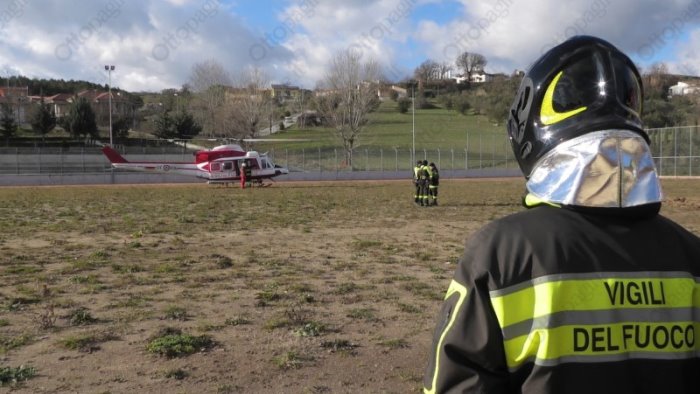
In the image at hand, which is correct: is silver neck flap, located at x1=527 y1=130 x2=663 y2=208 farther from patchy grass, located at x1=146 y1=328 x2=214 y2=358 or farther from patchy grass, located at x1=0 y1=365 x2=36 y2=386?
patchy grass, located at x1=0 y1=365 x2=36 y2=386

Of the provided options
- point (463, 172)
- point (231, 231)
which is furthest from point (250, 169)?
point (463, 172)

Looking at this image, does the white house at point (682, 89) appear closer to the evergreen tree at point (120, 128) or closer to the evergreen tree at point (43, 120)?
the evergreen tree at point (120, 128)

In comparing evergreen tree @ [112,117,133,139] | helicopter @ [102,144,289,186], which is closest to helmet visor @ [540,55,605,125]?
helicopter @ [102,144,289,186]

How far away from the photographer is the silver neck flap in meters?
1.44

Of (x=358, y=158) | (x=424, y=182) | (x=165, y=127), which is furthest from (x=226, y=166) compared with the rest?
(x=165, y=127)

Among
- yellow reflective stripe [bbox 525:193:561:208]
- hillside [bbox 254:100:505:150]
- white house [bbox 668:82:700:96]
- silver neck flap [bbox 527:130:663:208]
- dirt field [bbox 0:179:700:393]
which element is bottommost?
dirt field [bbox 0:179:700:393]

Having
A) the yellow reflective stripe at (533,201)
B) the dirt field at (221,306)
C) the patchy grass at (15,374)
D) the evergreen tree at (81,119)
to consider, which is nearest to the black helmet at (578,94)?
the yellow reflective stripe at (533,201)

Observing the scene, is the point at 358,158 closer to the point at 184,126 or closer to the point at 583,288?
the point at 184,126

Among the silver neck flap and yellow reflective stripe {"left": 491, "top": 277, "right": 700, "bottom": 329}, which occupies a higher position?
the silver neck flap

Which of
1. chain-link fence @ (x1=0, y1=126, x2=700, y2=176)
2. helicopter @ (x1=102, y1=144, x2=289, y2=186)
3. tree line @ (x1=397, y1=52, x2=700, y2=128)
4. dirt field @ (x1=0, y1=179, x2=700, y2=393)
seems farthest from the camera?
tree line @ (x1=397, y1=52, x2=700, y2=128)

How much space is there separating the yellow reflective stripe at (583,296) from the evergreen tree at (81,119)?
2817 inches

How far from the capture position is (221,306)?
6895 mm

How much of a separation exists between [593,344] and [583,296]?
0.12 m

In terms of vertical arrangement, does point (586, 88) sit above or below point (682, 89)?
below
